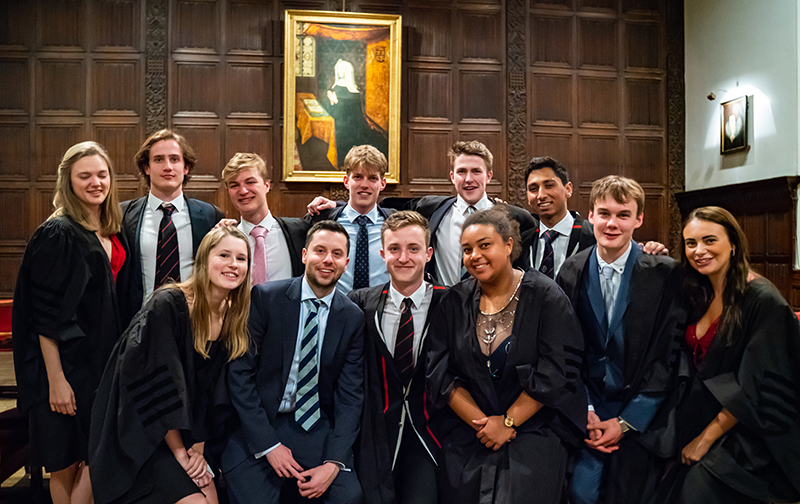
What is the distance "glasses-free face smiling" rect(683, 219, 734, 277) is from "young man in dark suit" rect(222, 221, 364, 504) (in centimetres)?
161

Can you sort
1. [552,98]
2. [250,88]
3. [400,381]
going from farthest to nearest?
[552,98], [250,88], [400,381]

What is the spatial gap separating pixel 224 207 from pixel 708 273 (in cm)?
582

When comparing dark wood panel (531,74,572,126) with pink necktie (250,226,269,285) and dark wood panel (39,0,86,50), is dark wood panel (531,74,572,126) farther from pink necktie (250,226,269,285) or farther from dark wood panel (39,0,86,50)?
dark wood panel (39,0,86,50)

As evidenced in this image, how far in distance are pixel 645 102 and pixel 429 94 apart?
305 centimetres

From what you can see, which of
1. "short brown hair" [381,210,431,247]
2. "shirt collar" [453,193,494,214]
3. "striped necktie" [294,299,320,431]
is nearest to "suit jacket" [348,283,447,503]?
"striped necktie" [294,299,320,431]

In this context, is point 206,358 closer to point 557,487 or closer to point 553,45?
point 557,487

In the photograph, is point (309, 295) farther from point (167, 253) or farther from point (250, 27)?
point (250, 27)

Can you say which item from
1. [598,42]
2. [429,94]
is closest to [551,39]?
[598,42]

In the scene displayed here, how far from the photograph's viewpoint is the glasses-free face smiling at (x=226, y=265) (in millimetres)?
2492

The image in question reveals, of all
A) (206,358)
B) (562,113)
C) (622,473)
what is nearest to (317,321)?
(206,358)

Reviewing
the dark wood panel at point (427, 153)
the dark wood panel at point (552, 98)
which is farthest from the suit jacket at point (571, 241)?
the dark wood panel at point (552, 98)

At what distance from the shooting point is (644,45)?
7.52 m

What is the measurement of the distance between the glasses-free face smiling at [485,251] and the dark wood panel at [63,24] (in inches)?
255

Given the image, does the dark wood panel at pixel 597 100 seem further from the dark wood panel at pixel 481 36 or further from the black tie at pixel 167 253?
the black tie at pixel 167 253
